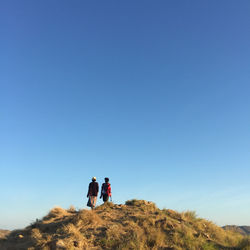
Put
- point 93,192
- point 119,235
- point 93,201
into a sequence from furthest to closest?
1. point 93,201
2. point 93,192
3. point 119,235

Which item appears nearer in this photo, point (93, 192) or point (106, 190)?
point (93, 192)

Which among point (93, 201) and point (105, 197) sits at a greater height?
point (105, 197)

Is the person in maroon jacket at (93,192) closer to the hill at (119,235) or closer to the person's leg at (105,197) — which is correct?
the hill at (119,235)

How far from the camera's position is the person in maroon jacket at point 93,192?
16578 millimetres

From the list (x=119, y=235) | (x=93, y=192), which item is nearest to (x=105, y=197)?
(x=93, y=192)

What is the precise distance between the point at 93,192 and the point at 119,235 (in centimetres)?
521

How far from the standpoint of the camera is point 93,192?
16.6m

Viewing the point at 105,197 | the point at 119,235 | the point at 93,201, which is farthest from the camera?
the point at 105,197

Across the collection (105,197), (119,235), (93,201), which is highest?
(105,197)

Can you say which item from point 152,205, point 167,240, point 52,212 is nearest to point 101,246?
point 167,240

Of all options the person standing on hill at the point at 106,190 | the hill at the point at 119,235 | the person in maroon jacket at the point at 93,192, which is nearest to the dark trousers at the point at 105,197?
the person standing on hill at the point at 106,190

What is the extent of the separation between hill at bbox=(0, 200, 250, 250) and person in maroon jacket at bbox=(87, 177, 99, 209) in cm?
61

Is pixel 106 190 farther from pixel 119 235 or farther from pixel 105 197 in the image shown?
pixel 119 235

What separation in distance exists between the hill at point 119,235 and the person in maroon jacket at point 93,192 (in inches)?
23.9
